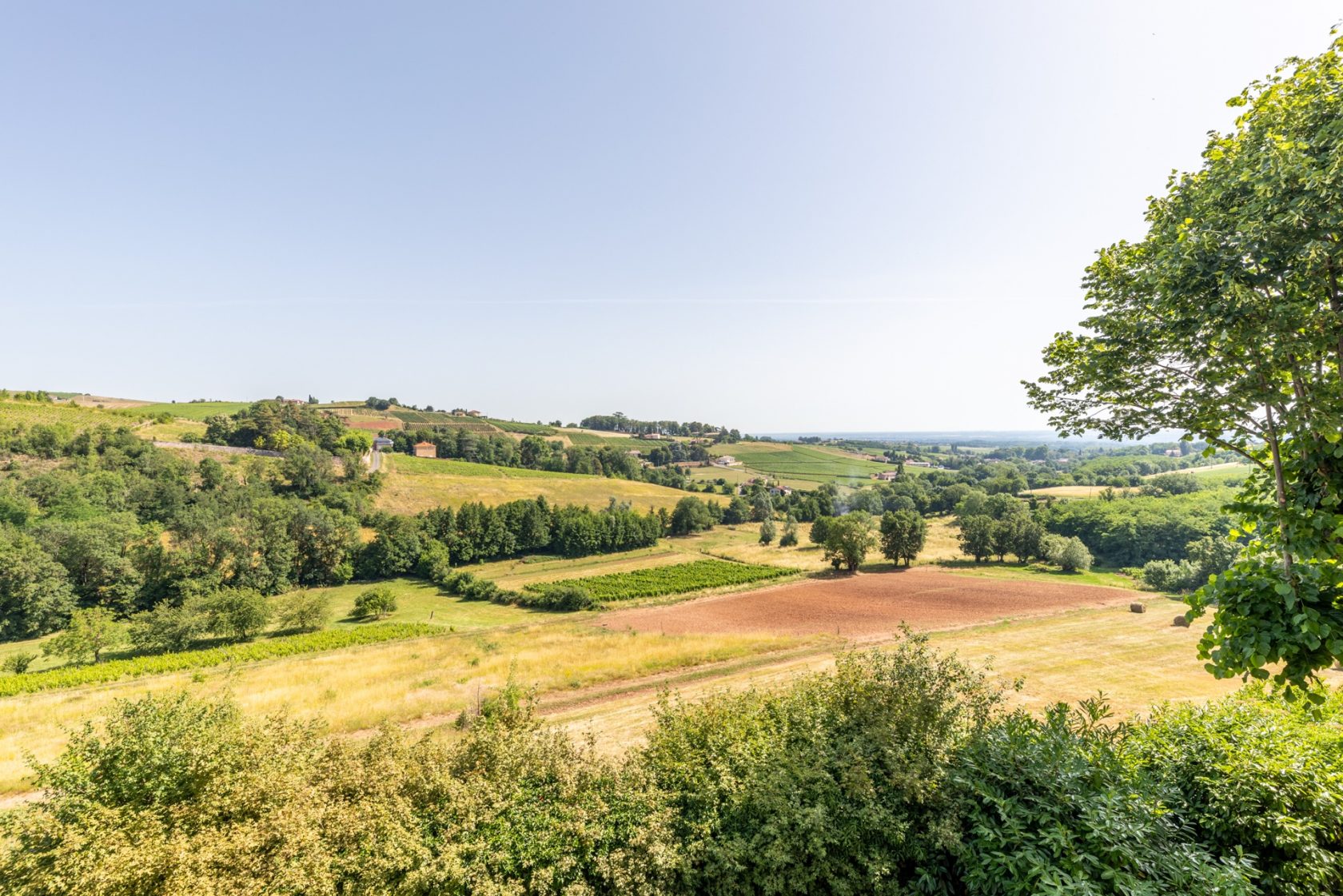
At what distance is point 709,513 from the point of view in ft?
324

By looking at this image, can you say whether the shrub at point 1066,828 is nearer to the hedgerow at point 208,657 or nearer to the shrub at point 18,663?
the hedgerow at point 208,657

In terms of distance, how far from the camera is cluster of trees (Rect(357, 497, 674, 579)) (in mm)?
70188

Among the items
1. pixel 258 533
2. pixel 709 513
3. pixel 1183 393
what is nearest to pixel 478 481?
pixel 258 533

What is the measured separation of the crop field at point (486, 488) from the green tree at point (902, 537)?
49627mm

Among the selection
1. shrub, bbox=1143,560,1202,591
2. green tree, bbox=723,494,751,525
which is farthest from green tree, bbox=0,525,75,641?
shrub, bbox=1143,560,1202,591

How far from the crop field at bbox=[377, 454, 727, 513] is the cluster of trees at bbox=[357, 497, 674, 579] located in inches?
284

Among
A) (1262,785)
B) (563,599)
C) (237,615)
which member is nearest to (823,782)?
(1262,785)

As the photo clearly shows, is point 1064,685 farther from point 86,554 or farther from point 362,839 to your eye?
point 86,554

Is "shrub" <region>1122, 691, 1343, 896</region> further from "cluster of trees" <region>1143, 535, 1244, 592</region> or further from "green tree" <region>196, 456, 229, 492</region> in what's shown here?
"green tree" <region>196, 456, 229, 492</region>

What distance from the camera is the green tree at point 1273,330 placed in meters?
6.23

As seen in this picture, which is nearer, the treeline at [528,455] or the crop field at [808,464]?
the treeline at [528,455]

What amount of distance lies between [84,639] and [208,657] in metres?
9.85

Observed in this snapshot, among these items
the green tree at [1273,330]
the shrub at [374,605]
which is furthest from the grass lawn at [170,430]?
the green tree at [1273,330]

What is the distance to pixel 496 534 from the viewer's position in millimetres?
77938
